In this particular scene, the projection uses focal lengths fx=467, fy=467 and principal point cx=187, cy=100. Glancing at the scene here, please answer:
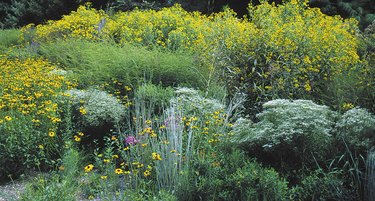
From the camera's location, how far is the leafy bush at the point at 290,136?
414cm

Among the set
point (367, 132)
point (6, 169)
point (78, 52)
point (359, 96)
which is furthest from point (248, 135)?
point (78, 52)

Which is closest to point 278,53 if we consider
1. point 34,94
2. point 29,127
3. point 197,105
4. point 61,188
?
point 197,105

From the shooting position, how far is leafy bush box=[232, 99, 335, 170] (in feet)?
13.6

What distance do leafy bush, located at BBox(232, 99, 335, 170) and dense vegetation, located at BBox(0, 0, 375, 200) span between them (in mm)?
13

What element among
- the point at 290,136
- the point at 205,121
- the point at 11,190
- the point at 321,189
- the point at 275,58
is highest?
the point at 275,58

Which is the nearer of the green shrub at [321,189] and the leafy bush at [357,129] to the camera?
the green shrub at [321,189]

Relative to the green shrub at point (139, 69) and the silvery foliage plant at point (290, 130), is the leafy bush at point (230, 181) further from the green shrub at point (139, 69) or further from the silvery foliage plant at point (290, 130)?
the green shrub at point (139, 69)

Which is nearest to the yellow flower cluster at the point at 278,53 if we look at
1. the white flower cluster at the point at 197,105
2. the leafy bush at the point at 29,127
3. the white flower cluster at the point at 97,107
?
the white flower cluster at the point at 197,105

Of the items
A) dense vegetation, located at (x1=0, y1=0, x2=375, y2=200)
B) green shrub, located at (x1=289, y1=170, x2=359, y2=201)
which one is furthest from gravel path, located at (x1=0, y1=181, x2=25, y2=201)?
green shrub, located at (x1=289, y1=170, x2=359, y2=201)

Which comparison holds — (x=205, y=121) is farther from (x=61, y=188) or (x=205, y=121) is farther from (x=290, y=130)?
(x=61, y=188)

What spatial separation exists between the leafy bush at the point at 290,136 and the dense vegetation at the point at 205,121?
1cm

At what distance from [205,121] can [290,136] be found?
1111mm

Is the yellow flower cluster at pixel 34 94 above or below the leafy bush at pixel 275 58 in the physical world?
below

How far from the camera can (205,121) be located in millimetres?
4902
